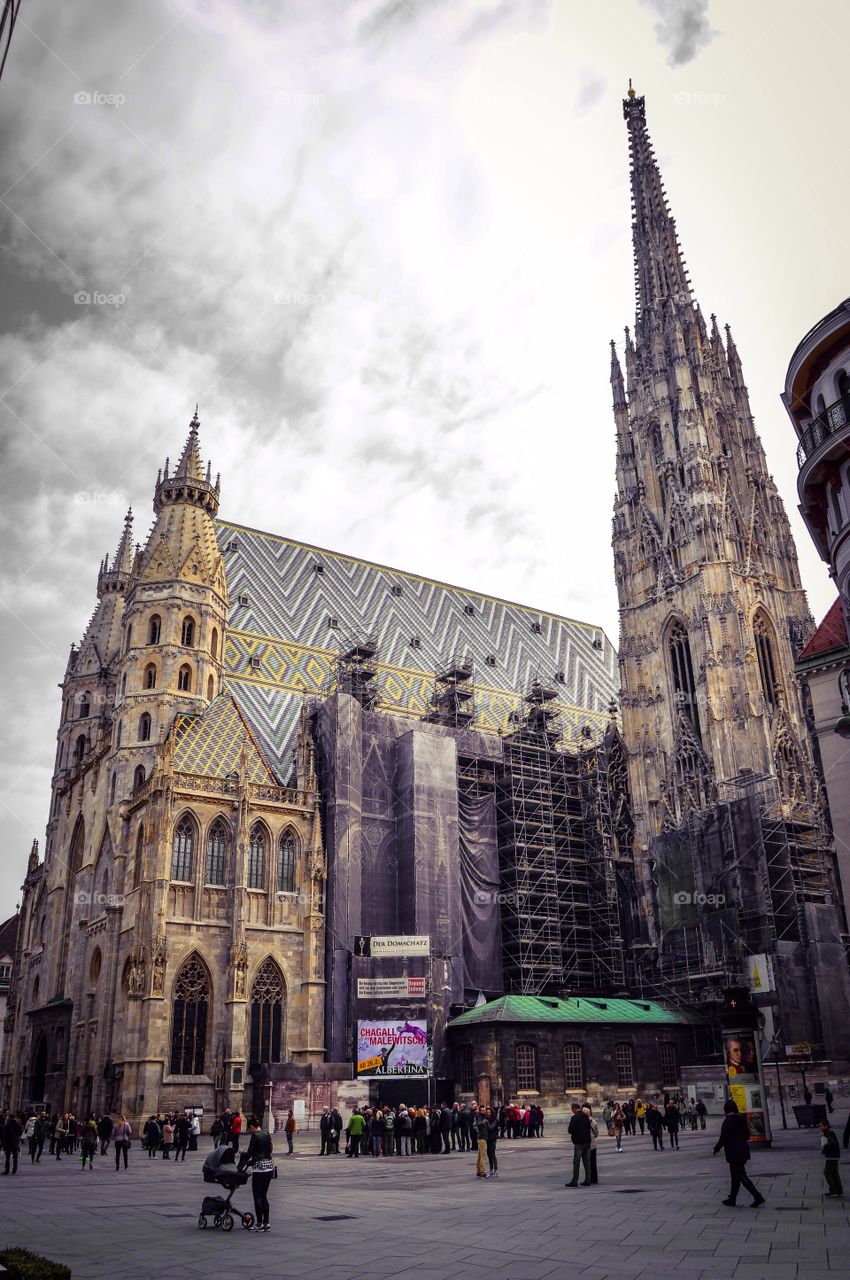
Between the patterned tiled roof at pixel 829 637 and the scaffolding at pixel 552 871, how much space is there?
1723 centimetres

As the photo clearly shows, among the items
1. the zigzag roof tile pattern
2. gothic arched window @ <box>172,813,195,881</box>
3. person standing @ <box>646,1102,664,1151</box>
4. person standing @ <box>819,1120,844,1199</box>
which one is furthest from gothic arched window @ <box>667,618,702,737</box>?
person standing @ <box>819,1120,844,1199</box>

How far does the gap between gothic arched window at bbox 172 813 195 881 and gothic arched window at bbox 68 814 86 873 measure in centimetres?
1127

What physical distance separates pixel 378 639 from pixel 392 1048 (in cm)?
2589

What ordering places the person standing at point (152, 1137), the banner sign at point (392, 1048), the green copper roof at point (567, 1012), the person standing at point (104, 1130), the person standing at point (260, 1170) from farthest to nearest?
the green copper roof at point (567, 1012) → the banner sign at point (392, 1048) → the person standing at point (104, 1130) → the person standing at point (152, 1137) → the person standing at point (260, 1170)

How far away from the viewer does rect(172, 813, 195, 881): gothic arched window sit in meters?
41.8

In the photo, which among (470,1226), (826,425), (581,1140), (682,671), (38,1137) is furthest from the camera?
(682,671)

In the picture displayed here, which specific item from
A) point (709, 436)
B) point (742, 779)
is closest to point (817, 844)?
point (742, 779)

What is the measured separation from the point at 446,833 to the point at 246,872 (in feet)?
30.5

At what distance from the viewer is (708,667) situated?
53.2 meters

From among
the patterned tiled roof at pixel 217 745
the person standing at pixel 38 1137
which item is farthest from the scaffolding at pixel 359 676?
the person standing at pixel 38 1137

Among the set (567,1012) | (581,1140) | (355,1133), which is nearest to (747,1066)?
(581,1140)

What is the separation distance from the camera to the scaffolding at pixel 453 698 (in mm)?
54938

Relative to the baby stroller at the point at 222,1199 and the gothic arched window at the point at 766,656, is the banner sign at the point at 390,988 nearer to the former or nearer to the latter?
the gothic arched window at the point at 766,656

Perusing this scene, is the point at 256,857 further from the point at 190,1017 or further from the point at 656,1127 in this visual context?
the point at 656,1127
